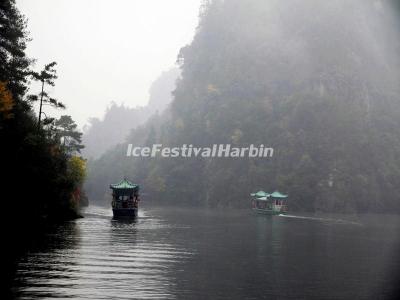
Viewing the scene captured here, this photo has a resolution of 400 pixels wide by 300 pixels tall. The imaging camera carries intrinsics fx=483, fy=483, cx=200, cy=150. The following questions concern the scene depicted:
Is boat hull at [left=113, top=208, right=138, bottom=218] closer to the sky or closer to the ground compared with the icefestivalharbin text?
closer to the ground

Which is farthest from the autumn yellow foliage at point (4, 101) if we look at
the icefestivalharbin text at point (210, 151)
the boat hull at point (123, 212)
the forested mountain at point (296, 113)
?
the icefestivalharbin text at point (210, 151)

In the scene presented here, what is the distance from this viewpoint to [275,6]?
19238cm

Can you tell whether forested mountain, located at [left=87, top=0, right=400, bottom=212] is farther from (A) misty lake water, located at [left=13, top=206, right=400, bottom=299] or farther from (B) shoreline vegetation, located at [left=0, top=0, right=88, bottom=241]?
(A) misty lake water, located at [left=13, top=206, right=400, bottom=299]

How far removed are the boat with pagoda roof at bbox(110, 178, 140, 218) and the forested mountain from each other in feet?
221

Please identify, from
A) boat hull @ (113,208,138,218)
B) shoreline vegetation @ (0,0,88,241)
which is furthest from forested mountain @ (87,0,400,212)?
shoreline vegetation @ (0,0,88,241)

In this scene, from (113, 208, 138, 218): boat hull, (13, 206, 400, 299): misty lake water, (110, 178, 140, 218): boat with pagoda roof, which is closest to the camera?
(13, 206, 400, 299): misty lake water

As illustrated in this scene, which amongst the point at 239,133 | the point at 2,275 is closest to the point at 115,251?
the point at 2,275

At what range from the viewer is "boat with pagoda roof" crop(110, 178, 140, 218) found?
230 ft

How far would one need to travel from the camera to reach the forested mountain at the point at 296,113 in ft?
453

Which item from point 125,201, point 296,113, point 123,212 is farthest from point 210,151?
point 123,212

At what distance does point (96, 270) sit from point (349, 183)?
12078 centimetres

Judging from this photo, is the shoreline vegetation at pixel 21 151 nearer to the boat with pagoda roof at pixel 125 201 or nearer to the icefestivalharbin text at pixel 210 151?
the boat with pagoda roof at pixel 125 201

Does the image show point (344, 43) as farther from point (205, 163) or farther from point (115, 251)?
point (115, 251)

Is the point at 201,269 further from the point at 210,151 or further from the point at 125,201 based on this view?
the point at 210,151
